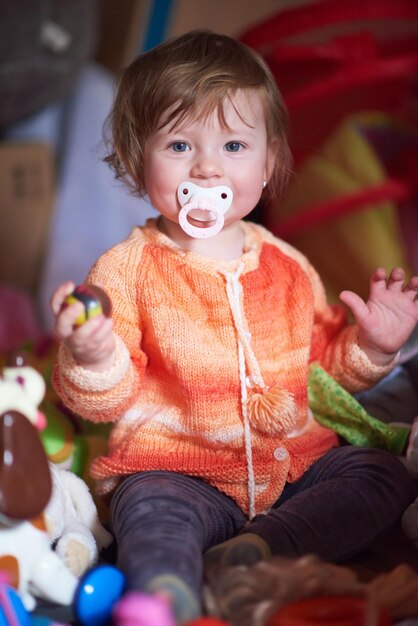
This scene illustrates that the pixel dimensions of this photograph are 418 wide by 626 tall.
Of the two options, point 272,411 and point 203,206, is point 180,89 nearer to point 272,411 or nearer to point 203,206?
point 203,206

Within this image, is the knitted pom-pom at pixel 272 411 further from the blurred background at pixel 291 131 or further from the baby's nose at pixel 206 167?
the blurred background at pixel 291 131

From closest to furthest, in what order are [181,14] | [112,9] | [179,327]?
1. [179,327]
2. [181,14]
3. [112,9]

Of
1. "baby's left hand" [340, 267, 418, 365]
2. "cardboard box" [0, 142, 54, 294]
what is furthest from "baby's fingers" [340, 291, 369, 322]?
"cardboard box" [0, 142, 54, 294]

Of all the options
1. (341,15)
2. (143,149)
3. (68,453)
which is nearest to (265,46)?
(341,15)

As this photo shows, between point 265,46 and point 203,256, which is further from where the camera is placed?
point 265,46

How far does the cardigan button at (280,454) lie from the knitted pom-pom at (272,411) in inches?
0.8

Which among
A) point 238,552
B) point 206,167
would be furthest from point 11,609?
point 206,167

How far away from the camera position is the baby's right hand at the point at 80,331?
754mm

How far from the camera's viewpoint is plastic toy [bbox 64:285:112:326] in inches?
29.6

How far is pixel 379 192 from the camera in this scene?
1.68 m

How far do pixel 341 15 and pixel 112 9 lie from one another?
0.70m

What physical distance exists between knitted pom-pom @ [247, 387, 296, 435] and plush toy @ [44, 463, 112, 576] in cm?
19

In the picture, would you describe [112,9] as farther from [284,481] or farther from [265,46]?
[284,481]

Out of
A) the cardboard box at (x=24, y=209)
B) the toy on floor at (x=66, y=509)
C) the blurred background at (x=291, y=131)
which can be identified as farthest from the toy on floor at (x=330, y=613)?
the cardboard box at (x=24, y=209)
